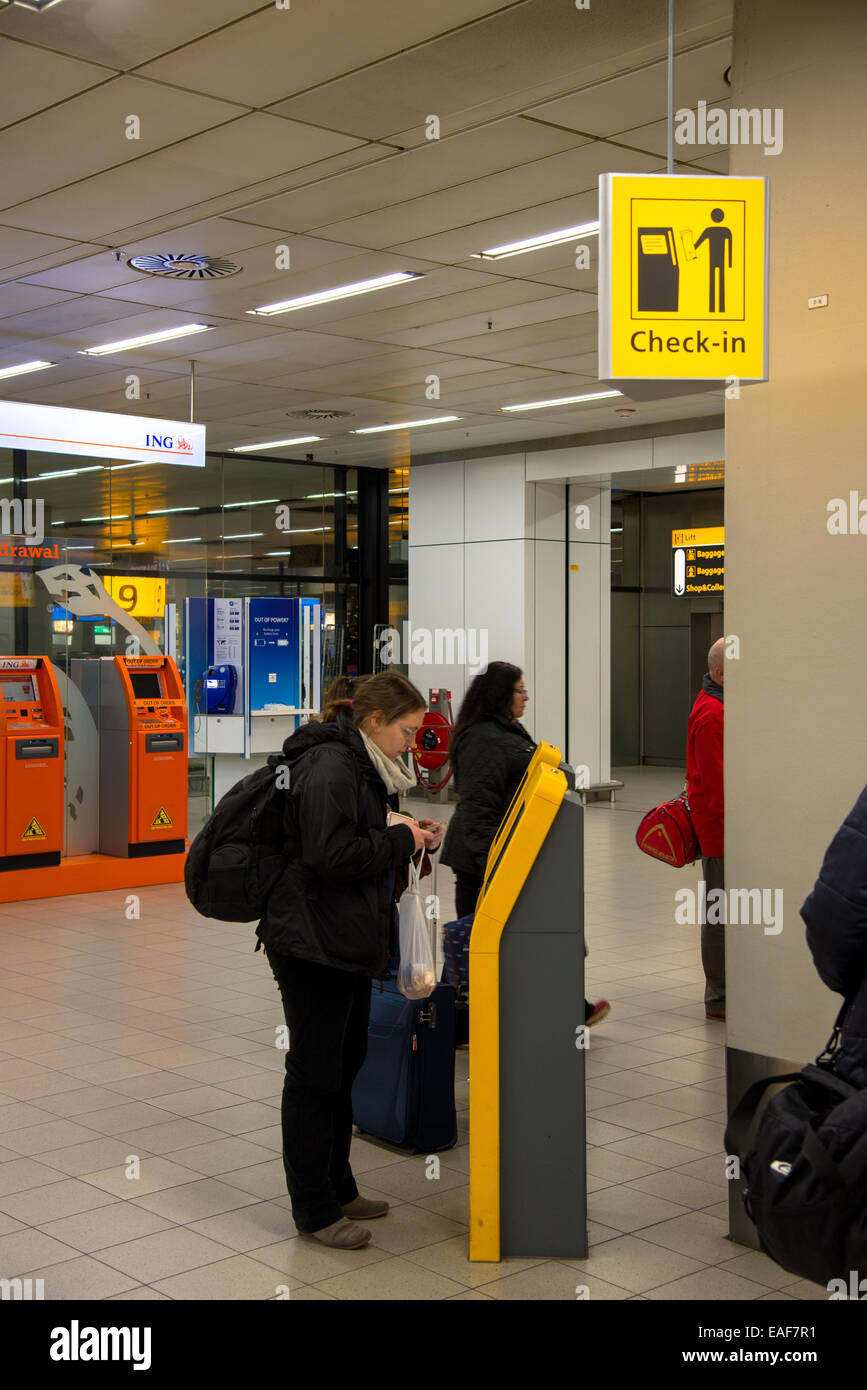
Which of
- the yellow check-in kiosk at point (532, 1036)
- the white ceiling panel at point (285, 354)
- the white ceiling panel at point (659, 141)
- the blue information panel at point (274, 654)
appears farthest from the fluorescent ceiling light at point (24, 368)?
the yellow check-in kiosk at point (532, 1036)

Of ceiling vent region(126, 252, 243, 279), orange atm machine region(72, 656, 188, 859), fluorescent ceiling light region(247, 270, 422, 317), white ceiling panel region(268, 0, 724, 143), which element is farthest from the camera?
orange atm machine region(72, 656, 188, 859)

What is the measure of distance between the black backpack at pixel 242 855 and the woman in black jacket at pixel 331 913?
1.2 inches

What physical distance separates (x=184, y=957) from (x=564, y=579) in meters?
7.50

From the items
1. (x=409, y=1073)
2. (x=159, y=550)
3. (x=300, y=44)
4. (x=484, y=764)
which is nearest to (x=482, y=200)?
(x=300, y=44)

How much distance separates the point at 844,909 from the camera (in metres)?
2.14

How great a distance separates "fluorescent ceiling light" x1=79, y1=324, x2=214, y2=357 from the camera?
333 inches

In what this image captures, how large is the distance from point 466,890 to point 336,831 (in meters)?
1.84

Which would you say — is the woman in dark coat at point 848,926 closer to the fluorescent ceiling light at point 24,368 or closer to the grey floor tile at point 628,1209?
the grey floor tile at point 628,1209

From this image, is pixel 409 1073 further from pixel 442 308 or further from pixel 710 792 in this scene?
pixel 442 308

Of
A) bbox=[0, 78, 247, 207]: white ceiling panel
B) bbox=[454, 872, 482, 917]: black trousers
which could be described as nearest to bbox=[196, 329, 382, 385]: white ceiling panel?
bbox=[0, 78, 247, 207]: white ceiling panel

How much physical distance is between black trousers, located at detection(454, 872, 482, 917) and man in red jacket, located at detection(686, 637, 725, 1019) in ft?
3.91

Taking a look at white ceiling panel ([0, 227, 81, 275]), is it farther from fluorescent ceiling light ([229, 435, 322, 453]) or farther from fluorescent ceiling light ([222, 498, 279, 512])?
fluorescent ceiling light ([222, 498, 279, 512])

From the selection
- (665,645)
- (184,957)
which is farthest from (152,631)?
(665,645)
